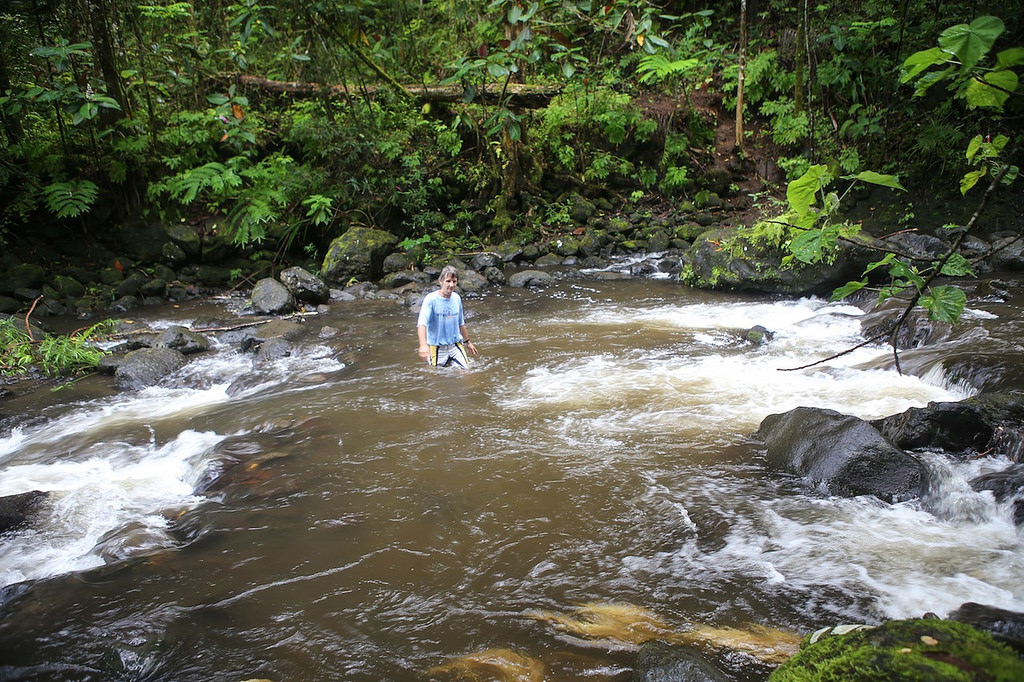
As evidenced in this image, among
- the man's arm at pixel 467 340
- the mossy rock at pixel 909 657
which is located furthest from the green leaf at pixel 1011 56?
the man's arm at pixel 467 340

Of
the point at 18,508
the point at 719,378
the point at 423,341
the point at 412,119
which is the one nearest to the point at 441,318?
the point at 423,341

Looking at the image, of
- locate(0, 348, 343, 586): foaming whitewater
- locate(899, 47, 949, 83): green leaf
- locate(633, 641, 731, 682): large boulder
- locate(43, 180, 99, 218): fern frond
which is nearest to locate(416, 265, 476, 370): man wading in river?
locate(0, 348, 343, 586): foaming whitewater

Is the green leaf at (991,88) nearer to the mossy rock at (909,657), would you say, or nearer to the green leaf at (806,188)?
the green leaf at (806,188)

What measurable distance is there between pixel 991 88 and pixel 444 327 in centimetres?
608

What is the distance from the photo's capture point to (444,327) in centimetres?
743

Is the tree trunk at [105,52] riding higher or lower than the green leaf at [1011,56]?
higher

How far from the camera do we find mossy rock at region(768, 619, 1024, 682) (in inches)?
73.9

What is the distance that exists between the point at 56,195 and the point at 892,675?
13.8m

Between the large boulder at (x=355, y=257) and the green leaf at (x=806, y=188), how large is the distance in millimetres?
11452

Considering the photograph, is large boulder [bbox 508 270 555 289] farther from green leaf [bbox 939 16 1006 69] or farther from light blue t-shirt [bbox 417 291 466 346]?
green leaf [bbox 939 16 1006 69]

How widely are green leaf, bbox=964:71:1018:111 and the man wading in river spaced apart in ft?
18.4

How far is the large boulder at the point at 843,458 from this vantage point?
14.2ft

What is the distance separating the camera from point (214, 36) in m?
14.4

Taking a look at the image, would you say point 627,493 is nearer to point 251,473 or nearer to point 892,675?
point 892,675
